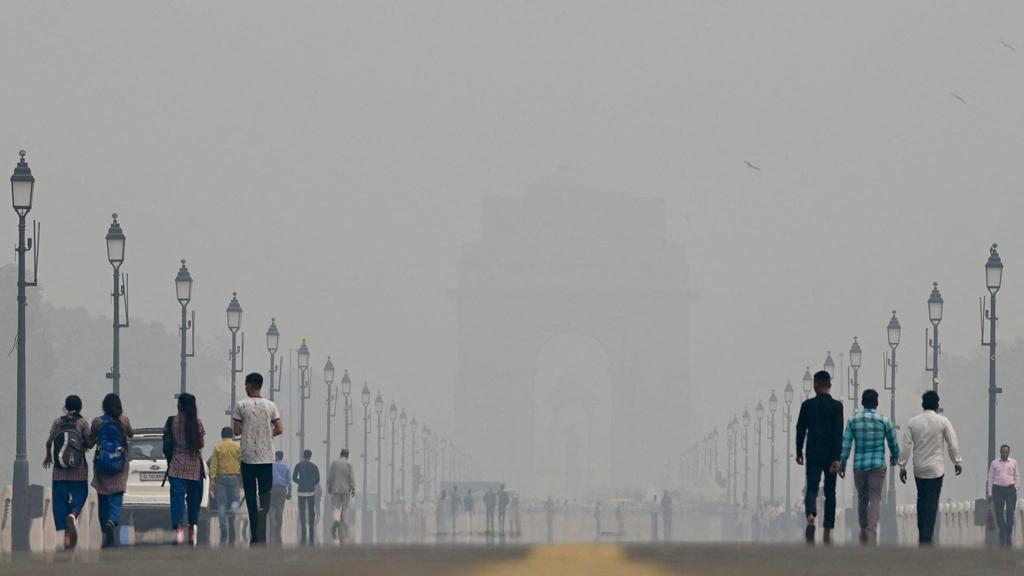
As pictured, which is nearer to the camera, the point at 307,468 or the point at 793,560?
the point at 793,560

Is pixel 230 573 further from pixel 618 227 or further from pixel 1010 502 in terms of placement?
pixel 618 227

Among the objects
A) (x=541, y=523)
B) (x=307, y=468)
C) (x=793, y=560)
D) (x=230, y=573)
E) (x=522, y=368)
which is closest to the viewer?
(x=230, y=573)

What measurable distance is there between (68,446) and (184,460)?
1252 mm

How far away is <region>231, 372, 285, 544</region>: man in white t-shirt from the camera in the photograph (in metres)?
24.5

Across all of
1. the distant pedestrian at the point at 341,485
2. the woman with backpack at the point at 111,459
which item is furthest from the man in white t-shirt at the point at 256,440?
the distant pedestrian at the point at 341,485

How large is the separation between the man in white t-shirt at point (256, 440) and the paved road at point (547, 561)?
296cm

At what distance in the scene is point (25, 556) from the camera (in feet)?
68.4

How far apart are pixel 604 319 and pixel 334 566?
14350 cm

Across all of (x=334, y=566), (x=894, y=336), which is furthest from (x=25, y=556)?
(x=894, y=336)

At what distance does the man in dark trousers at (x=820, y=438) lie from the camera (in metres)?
24.6

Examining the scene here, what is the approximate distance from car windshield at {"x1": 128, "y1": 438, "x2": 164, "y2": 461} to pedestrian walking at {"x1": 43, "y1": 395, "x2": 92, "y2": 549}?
24.5ft

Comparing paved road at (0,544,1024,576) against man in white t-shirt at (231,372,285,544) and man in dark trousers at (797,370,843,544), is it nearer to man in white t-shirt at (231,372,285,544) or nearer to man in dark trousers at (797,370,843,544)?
man in white t-shirt at (231,372,285,544)

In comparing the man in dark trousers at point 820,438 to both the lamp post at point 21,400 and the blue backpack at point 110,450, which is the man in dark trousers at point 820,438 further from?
the lamp post at point 21,400

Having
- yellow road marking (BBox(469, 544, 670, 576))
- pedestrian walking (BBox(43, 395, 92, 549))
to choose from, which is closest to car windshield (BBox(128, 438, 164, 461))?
pedestrian walking (BBox(43, 395, 92, 549))
